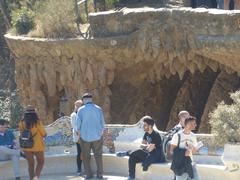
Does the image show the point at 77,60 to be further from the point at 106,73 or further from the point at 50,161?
the point at 50,161

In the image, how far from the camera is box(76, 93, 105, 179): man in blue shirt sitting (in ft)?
33.9

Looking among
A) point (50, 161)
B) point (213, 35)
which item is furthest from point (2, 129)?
point (213, 35)

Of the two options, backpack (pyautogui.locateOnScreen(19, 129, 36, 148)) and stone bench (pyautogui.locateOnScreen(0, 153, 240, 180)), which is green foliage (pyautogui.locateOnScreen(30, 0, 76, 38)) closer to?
stone bench (pyautogui.locateOnScreen(0, 153, 240, 180))

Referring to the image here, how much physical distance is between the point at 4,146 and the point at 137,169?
2092 mm

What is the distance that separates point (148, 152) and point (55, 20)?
37.4 ft

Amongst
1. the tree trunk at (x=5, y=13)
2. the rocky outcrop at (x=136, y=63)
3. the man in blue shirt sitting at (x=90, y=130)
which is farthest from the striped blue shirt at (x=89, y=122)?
the tree trunk at (x=5, y=13)

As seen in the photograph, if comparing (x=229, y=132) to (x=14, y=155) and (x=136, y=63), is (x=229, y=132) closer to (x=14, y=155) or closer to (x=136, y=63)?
(x=14, y=155)

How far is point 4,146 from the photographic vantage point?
10641 mm

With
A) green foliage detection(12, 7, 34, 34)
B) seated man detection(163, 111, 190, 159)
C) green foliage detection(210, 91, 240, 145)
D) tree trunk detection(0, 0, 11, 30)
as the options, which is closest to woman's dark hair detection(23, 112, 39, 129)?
seated man detection(163, 111, 190, 159)

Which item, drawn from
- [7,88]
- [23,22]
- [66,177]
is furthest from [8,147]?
[7,88]

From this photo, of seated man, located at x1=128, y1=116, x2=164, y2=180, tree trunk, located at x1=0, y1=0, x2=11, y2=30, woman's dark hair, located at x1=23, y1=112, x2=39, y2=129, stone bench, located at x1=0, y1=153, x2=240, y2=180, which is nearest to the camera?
stone bench, located at x1=0, y1=153, x2=240, y2=180

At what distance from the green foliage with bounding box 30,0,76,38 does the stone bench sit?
920cm

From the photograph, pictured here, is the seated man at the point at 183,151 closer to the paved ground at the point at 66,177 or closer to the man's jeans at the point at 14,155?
the paved ground at the point at 66,177

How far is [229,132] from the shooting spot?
9609 mm
